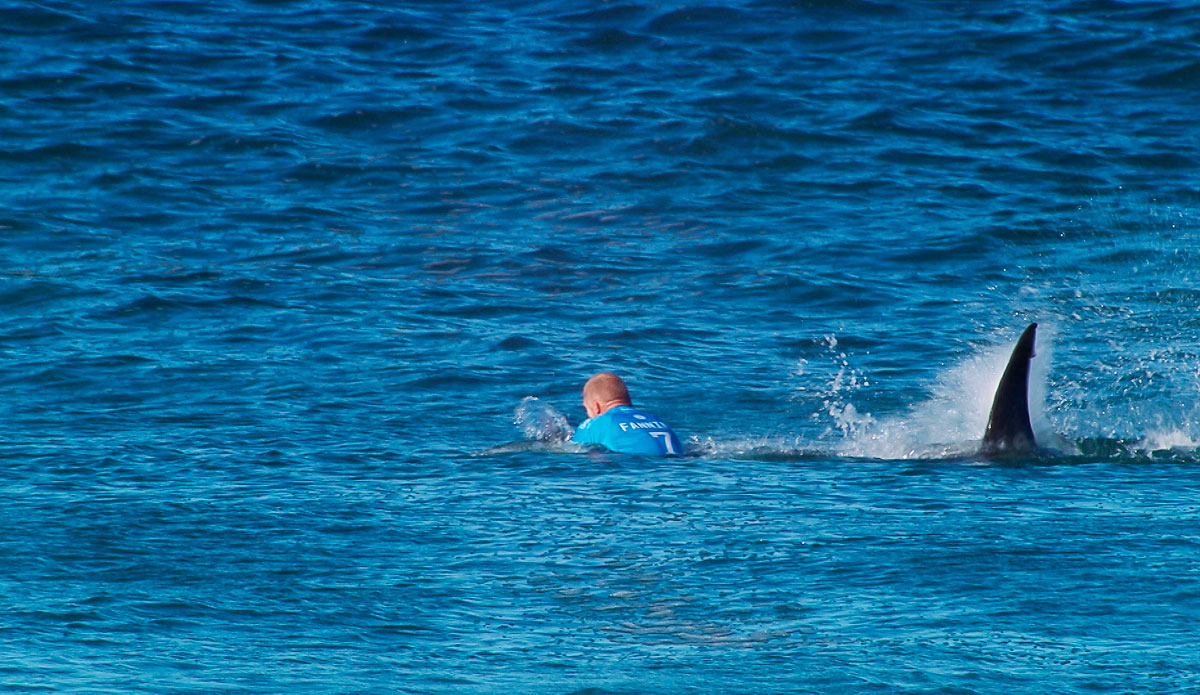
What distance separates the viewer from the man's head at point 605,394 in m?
10.2

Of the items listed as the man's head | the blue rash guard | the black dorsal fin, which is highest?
the man's head

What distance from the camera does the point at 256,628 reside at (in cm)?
639

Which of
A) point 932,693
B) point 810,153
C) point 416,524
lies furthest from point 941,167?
point 932,693

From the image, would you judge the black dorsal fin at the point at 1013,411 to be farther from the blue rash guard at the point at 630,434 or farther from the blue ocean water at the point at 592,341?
the blue rash guard at the point at 630,434

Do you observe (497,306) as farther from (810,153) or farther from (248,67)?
(248,67)

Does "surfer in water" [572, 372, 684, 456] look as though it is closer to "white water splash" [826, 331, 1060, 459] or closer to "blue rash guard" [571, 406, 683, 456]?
"blue rash guard" [571, 406, 683, 456]

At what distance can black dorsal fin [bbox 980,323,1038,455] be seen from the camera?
937 cm

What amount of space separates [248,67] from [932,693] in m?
18.4

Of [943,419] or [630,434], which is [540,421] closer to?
[630,434]

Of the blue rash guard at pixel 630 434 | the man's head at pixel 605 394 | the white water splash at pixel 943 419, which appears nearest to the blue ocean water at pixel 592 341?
the white water splash at pixel 943 419

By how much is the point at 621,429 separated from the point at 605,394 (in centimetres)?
51

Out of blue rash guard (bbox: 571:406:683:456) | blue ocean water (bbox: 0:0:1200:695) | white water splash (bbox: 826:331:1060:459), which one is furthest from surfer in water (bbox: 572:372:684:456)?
white water splash (bbox: 826:331:1060:459)

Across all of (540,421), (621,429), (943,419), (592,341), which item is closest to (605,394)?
(621,429)

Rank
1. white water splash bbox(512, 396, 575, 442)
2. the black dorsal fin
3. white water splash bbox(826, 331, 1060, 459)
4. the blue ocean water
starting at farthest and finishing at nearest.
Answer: white water splash bbox(512, 396, 575, 442) → white water splash bbox(826, 331, 1060, 459) → the black dorsal fin → the blue ocean water
